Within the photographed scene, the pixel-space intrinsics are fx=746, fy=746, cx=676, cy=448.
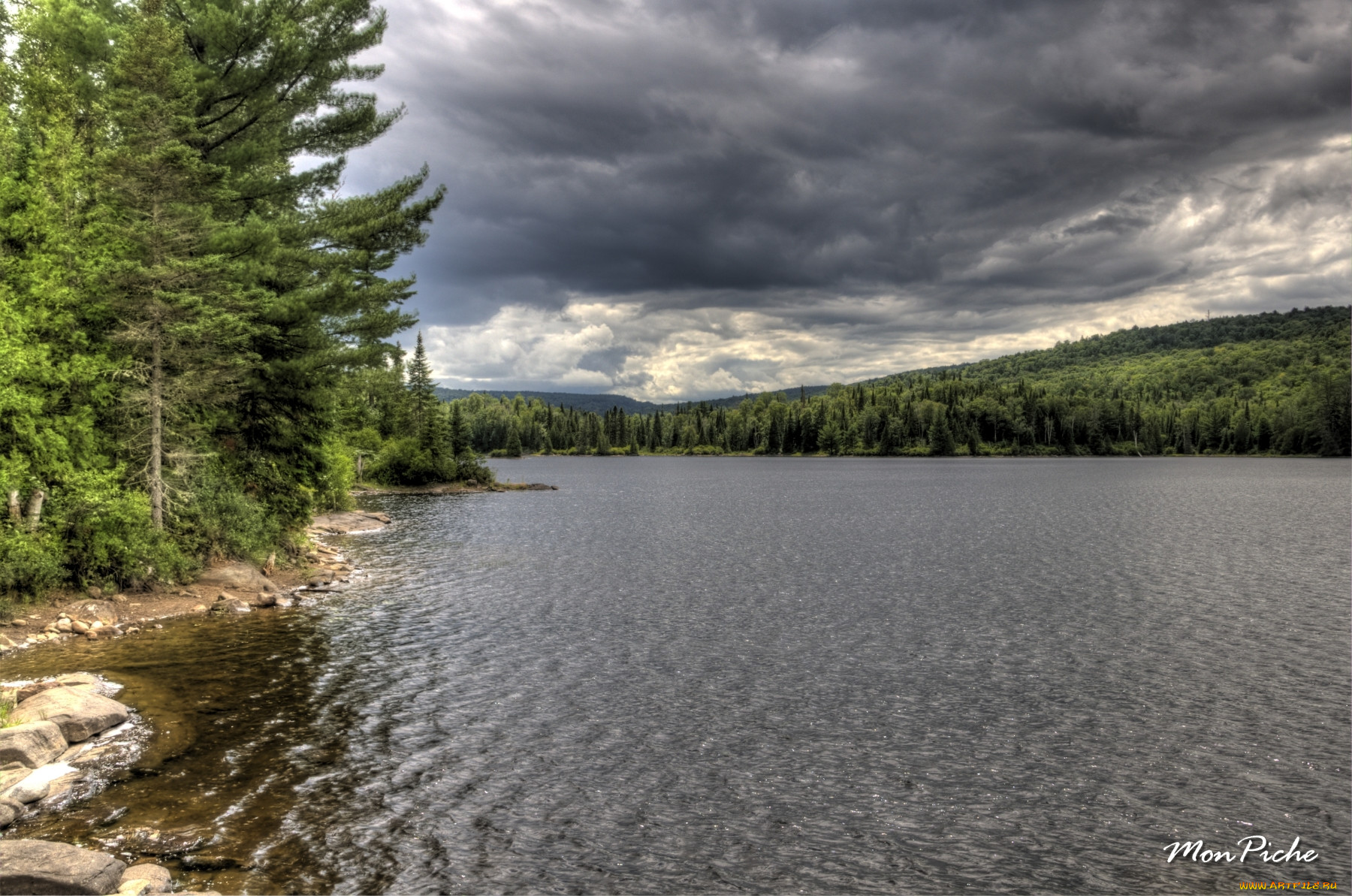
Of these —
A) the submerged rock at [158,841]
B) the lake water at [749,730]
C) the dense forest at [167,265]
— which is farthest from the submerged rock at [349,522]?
the submerged rock at [158,841]

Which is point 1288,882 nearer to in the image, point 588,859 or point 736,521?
point 588,859

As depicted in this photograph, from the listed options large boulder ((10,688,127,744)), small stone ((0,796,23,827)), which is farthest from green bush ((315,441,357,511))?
small stone ((0,796,23,827))

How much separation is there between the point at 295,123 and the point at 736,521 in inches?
1905

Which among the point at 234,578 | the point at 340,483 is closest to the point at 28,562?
the point at 234,578

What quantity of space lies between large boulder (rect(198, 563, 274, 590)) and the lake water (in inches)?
114

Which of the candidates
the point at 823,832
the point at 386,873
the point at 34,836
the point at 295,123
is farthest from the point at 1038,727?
the point at 295,123

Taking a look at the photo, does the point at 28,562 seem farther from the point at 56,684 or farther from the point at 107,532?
the point at 56,684

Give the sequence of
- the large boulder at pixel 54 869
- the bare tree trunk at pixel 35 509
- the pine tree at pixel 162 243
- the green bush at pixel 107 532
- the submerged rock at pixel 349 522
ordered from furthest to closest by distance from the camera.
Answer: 1. the submerged rock at pixel 349 522
2. the pine tree at pixel 162 243
3. the green bush at pixel 107 532
4. the bare tree trunk at pixel 35 509
5. the large boulder at pixel 54 869

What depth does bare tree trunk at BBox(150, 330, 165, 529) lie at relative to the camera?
1072 inches

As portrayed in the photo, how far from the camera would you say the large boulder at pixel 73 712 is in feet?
51.0

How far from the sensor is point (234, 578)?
3075 centimetres

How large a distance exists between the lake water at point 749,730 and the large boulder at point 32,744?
5.96ft

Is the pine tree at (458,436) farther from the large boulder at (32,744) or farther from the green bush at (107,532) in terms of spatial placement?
the large boulder at (32,744)

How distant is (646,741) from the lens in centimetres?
1711
